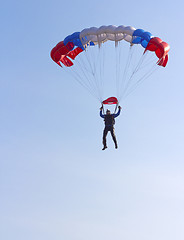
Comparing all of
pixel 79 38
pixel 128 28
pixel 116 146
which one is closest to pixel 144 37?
pixel 128 28

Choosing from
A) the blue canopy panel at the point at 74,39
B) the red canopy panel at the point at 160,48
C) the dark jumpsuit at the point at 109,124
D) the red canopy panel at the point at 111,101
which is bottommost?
the dark jumpsuit at the point at 109,124

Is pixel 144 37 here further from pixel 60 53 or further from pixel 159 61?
pixel 60 53

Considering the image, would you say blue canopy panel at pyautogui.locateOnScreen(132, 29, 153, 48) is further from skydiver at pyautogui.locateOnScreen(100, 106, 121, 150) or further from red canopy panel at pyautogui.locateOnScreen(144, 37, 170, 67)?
skydiver at pyautogui.locateOnScreen(100, 106, 121, 150)

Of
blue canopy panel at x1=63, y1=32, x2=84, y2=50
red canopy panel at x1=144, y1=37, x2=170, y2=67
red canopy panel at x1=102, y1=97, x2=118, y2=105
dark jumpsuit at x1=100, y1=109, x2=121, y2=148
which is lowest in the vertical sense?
dark jumpsuit at x1=100, y1=109, x2=121, y2=148

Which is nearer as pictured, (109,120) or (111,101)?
(109,120)

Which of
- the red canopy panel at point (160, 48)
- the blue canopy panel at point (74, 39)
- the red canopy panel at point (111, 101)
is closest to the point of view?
the red canopy panel at point (160, 48)

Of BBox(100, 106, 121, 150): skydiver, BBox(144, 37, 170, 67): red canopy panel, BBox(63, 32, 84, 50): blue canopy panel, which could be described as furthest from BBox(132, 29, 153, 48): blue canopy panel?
BBox(100, 106, 121, 150): skydiver

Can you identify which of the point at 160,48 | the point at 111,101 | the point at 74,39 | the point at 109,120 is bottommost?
the point at 109,120

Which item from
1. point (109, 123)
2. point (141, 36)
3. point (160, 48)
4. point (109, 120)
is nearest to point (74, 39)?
point (141, 36)

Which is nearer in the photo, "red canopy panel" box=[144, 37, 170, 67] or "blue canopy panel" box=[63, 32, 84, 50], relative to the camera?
"red canopy panel" box=[144, 37, 170, 67]

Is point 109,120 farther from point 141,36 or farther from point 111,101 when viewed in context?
point 141,36

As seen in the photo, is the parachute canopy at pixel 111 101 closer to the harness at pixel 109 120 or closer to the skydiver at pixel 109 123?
the skydiver at pixel 109 123

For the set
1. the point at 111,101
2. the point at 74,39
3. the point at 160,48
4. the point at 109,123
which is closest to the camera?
the point at 109,123

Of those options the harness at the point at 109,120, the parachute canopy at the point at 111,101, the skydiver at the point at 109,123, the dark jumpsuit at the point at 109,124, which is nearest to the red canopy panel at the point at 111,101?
the parachute canopy at the point at 111,101
